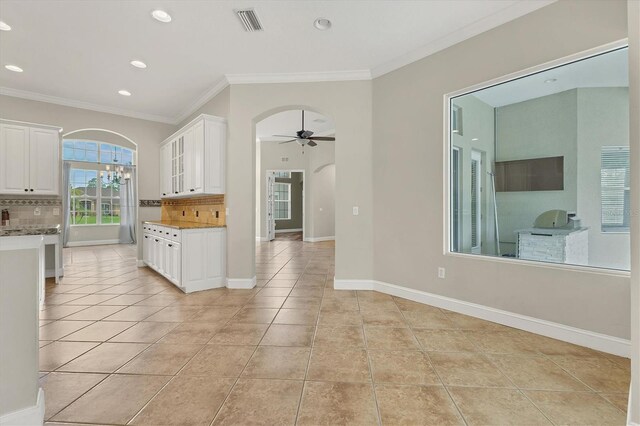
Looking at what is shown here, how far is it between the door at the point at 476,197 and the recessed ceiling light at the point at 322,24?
219cm

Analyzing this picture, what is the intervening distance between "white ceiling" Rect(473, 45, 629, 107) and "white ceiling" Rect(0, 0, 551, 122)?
2.07ft

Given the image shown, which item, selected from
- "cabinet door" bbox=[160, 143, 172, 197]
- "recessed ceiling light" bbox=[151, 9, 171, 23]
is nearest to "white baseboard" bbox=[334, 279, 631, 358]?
"recessed ceiling light" bbox=[151, 9, 171, 23]

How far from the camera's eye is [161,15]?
2916 millimetres

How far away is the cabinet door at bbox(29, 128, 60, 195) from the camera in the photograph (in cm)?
468

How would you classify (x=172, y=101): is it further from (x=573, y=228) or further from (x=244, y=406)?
(x=573, y=228)

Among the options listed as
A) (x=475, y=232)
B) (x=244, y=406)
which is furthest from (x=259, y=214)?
(x=244, y=406)

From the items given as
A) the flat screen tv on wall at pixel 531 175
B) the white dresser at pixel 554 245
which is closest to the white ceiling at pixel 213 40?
the flat screen tv on wall at pixel 531 175

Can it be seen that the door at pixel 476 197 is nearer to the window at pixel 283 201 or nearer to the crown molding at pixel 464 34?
the crown molding at pixel 464 34

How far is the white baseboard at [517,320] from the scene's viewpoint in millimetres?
2360

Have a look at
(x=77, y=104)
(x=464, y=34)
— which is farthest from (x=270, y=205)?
(x=464, y=34)

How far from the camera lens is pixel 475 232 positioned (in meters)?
3.35

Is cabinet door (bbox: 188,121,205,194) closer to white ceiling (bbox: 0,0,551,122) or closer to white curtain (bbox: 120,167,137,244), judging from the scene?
white ceiling (bbox: 0,0,551,122)

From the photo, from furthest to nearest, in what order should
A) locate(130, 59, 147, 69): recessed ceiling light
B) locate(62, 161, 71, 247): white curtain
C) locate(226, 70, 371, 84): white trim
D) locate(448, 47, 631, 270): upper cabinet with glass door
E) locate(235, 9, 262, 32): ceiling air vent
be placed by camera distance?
locate(62, 161, 71, 247): white curtain → locate(226, 70, 371, 84): white trim → locate(130, 59, 147, 69): recessed ceiling light → locate(235, 9, 262, 32): ceiling air vent → locate(448, 47, 631, 270): upper cabinet with glass door

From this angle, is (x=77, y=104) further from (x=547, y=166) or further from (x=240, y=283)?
(x=547, y=166)
